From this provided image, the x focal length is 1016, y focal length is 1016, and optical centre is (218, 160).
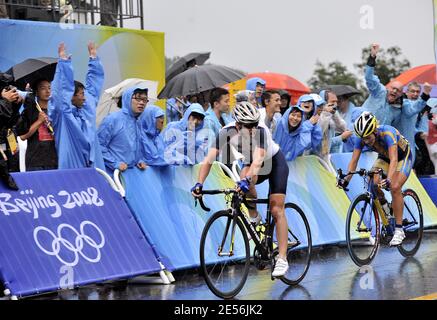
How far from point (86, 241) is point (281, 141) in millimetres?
4456

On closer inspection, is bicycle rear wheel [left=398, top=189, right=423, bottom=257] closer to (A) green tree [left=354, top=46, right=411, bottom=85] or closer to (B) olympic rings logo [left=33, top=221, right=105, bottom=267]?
(B) olympic rings logo [left=33, top=221, right=105, bottom=267]

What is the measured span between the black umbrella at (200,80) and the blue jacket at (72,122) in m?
2.70

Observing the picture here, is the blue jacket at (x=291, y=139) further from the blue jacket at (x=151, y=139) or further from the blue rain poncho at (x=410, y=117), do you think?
the blue rain poncho at (x=410, y=117)

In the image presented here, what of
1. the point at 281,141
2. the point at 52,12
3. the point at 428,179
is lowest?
the point at 428,179

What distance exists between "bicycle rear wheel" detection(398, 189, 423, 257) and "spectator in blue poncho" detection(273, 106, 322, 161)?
156cm

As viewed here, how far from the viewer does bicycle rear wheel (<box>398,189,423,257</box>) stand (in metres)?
13.5

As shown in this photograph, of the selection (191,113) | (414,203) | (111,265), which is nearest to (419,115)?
(414,203)

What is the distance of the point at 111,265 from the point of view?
10617mm

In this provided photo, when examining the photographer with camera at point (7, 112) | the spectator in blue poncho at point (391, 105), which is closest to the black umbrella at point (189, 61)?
the spectator in blue poncho at point (391, 105)

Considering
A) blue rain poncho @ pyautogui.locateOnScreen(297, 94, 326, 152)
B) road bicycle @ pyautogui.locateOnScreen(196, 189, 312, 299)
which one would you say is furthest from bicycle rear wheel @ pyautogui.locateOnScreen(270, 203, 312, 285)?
blue rain poncho @ pyautogui.locateOnScreen(297, 94, 326, 152)

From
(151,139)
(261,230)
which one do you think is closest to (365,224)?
(261,230)

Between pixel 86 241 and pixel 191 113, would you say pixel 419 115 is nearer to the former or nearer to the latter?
pixel 191 113

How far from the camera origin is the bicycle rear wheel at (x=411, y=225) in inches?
530

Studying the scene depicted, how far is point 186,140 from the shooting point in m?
12.9
